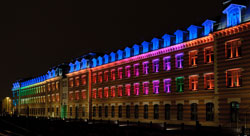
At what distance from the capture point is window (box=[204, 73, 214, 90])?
37531 millimetres

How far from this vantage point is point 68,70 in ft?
262

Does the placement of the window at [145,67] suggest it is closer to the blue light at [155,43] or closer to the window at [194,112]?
the blue light at [155,43]

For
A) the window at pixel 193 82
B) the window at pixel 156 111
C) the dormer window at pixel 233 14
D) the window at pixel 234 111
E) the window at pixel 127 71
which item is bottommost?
the window at pixel 156 111

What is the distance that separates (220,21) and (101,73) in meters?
30.9

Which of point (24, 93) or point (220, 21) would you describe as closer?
point (220, 21)

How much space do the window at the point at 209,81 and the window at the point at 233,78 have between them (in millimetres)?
2668

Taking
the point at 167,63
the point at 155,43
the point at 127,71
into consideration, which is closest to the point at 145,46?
the point at 155,43

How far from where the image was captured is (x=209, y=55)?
38.1m

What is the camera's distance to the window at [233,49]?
1345 inches

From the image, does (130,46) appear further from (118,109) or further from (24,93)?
(24,93)

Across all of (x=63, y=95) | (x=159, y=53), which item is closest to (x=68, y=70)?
(x=63, y=95)

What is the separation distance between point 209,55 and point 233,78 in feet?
15.6

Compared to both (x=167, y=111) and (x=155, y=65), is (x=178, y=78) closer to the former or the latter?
(x=167, y=111)

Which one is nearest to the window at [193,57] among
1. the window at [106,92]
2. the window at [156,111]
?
the window at [156,111]
